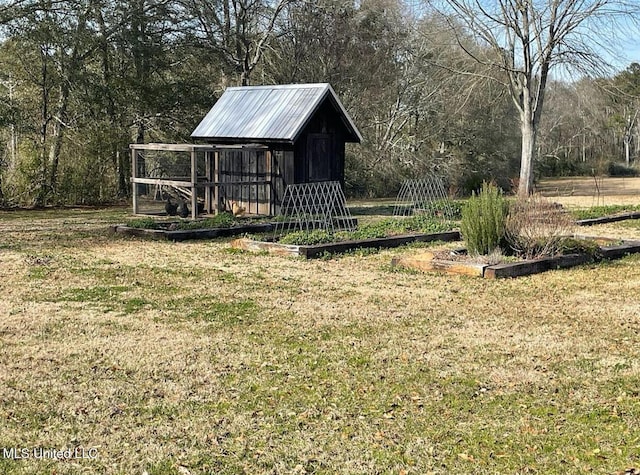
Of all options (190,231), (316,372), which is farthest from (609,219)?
(316,372)

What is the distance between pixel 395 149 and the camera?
95.5 feet

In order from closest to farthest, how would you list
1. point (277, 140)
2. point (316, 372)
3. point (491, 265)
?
1. point (316, 372)
2. point (491, 265)
3. point (277, 140)

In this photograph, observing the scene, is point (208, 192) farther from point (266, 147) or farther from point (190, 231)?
point (190, 231)

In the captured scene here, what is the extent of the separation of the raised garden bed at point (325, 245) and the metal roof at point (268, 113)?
4.36m

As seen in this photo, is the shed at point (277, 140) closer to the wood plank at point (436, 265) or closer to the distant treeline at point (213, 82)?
the distant treeline at point (213, 82)

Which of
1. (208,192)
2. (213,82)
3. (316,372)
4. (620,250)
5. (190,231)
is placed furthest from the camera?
(213,82)

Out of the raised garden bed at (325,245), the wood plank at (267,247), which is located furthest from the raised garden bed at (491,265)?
the wood plank at (267,247)

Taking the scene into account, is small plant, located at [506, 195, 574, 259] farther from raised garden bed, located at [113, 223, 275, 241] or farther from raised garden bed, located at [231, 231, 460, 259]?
raised garden bed, located at [113, 223, 275, 241]

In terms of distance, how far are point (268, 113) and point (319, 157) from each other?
1.57 metres

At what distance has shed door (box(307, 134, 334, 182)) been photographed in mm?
18078

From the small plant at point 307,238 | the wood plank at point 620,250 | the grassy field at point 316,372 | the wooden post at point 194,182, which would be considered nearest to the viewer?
the grassy field at point 316,372

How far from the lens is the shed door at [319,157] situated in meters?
18.1

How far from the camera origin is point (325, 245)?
1229cm

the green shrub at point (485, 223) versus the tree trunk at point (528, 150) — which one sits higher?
the tree trunk at point (528, 150)
